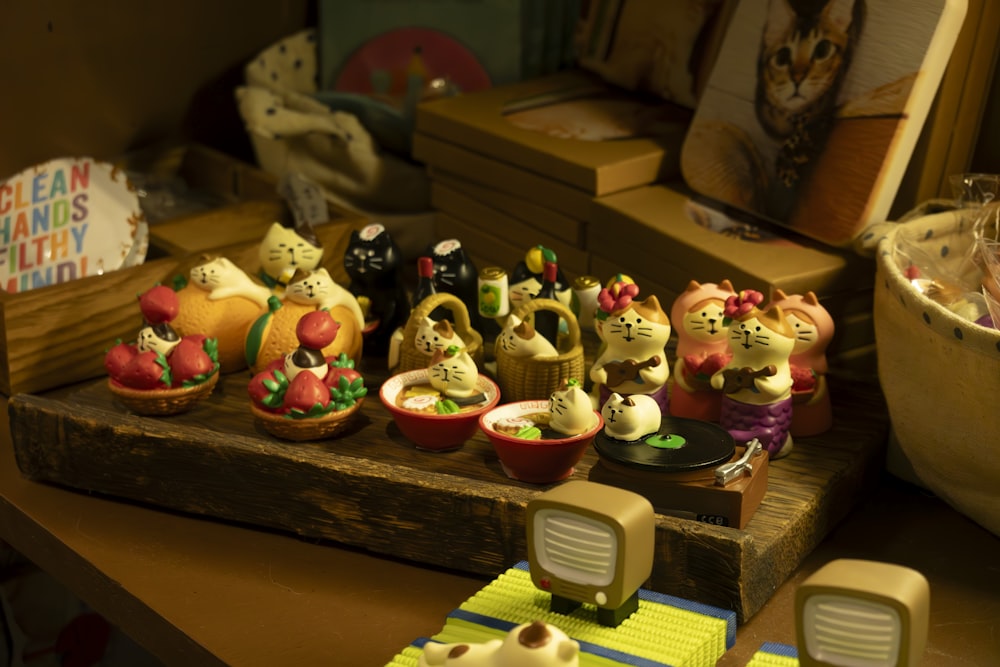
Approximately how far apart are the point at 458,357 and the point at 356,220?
364mm

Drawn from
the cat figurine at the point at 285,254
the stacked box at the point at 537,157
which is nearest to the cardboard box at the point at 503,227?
the stacked box at the point at 537,157

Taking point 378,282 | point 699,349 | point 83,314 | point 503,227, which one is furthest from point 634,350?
point 83,314

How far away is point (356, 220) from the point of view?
1260mm

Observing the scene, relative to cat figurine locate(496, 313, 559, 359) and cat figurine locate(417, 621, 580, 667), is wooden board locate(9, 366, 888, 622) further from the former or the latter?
cat figurine locate(417, 621, 580, 667)

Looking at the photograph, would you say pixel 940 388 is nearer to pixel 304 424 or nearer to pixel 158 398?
pixel 304 424

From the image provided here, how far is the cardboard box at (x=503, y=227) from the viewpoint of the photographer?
121 cm

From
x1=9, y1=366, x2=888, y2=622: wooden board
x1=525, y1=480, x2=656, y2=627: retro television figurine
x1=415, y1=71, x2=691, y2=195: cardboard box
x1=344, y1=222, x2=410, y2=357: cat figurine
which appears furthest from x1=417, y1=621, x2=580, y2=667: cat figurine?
x1=415, y1=71, x2=691, y2=195: cardboard box

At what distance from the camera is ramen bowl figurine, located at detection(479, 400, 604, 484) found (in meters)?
0.88

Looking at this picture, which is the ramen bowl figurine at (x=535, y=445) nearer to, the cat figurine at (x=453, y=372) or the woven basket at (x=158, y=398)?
the cat figurine at (x=453, y=372)

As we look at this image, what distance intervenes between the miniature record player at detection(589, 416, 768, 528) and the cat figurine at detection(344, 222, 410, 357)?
0.32m

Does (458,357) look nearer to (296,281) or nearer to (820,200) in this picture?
(296,281)

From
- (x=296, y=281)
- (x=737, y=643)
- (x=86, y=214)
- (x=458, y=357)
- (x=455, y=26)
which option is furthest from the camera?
(x=455, y=26)

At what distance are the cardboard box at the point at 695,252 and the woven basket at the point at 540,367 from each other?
5.8 inches

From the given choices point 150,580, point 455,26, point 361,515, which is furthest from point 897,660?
point 455,26
